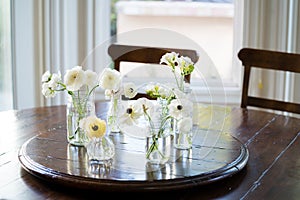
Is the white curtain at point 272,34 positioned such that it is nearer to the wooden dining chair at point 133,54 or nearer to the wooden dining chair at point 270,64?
the wooden dining chair at point 270,64

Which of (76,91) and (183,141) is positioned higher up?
(76,91)

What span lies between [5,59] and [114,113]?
1415mm

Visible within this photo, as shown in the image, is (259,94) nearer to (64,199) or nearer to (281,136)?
(281,136)

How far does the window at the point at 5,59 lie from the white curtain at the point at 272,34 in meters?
1.31

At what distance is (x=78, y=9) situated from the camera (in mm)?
3008

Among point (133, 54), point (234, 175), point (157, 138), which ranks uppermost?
point (133, 54)

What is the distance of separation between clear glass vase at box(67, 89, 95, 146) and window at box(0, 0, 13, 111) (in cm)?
136

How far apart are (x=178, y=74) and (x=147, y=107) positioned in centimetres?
25

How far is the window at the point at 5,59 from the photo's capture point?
286 centimetres

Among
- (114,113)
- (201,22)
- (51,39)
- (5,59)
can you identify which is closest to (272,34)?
(201,22)

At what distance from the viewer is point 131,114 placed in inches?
57.7

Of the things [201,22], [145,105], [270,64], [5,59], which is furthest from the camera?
[201,22]

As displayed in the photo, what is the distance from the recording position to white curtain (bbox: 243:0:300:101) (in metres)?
2.93

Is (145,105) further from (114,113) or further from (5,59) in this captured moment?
(5,59)
